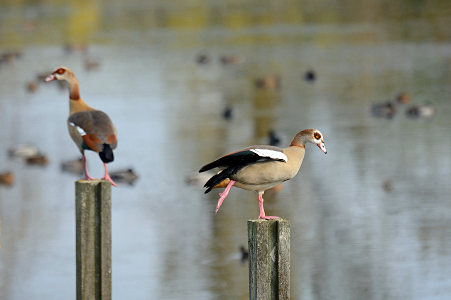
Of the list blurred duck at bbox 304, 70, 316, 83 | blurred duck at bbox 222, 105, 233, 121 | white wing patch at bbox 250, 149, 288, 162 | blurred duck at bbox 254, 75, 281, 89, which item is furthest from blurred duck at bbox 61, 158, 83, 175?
white wing patch at bbox 250, 149, 288, 162

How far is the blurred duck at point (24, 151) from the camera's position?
2142 centimetres

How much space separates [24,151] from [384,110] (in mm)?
9667

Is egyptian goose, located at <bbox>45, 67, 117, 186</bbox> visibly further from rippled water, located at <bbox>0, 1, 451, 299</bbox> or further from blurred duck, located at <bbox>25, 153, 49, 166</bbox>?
blurred duck, located at <bbox>25, 153, 49, 166</bbox>

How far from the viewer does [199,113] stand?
27.5 metres

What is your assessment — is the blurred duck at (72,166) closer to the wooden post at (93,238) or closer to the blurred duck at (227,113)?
the blurred duck at (227,113)

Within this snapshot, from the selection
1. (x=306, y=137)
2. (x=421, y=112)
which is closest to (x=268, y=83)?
(x=421, y=112)

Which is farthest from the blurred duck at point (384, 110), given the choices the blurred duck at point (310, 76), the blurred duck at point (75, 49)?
the blurred duck at point (75, 49)

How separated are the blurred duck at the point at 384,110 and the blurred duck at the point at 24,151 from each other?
29.9 feet

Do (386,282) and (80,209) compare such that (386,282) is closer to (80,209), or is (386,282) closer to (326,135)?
(80,209)

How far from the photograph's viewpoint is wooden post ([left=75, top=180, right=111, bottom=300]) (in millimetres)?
8031

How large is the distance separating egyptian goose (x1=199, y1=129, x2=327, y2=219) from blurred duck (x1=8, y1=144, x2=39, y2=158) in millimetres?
14908

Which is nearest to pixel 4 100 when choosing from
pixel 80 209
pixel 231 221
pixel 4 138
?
pixel 4 138

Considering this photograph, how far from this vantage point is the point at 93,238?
320 inches

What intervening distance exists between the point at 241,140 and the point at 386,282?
10.5 meters
